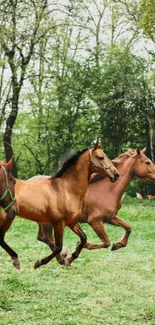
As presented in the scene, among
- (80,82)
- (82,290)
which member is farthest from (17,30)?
(82,290)

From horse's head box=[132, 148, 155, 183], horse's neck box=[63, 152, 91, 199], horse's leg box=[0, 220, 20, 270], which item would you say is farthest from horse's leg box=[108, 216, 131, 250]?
horse's leg box=[0, 220, 20, 270]

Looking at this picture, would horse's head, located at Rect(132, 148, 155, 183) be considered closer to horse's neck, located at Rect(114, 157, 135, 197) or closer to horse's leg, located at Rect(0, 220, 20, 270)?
horse's neck, located at Rect(114, 157, 135, 197)

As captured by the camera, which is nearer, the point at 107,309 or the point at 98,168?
the point at 98,168

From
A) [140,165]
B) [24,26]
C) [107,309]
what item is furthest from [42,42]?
[140,165]

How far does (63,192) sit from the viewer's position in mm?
6781

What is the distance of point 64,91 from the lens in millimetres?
31297

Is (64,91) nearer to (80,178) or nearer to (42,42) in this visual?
(42,42)

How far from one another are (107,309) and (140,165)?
3823mm

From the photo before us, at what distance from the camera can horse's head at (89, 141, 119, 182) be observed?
6.39 metres

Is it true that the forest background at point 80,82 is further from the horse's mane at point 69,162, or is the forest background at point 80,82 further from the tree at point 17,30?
the horse's mane at point 69,162

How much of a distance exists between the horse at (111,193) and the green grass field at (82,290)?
2.17 metres

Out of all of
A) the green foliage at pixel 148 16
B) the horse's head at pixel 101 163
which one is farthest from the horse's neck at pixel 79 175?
the green foliage at pixel 148 16

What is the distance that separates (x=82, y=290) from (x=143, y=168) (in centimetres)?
472

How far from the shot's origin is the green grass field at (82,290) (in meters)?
10.1
